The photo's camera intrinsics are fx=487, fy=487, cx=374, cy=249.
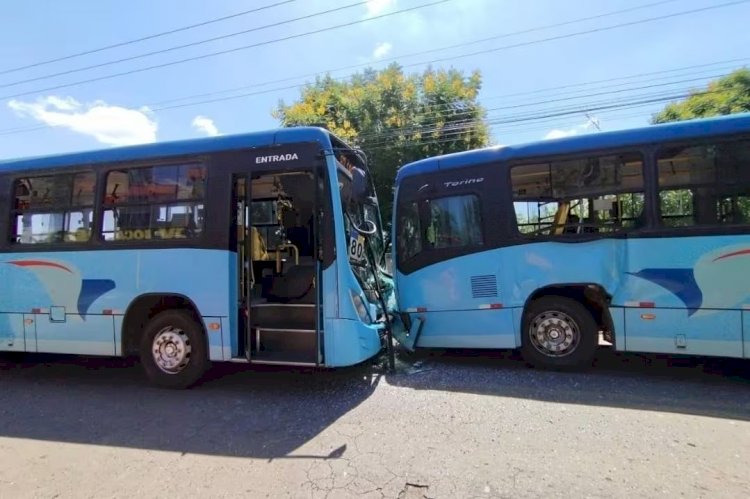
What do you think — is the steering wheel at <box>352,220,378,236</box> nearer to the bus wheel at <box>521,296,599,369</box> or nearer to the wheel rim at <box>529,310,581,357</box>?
the bus wheel at <box>521,296,599,369</box>

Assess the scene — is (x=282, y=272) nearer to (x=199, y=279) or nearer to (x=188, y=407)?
(x=199, y=279)

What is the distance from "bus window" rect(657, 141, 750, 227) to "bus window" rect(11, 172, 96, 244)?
24.3 ft

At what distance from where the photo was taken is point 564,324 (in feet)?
21.1

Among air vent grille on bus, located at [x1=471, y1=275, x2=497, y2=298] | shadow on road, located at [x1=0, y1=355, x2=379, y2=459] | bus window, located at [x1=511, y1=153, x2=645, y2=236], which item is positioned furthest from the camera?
air vent grille on bus, located at [x1=471, y1=275, x2=497, y2=298]

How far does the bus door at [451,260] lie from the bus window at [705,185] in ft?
6.63

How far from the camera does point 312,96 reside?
17.9m

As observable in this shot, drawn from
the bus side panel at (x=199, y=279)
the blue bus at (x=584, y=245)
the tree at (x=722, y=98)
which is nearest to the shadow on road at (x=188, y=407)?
the bus side panel at (x=199, y=279)

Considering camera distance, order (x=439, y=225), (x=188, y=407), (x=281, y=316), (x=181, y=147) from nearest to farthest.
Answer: (x=188, y=407) < (x=281, y=316) < (x=181, y=147) < (x=439, y=225)

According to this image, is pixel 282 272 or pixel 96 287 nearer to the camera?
pixel 96 287

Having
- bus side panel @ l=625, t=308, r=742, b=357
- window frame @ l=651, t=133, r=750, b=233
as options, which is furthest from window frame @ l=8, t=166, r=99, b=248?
window frame @ l=651, t=133, r=750, b=233

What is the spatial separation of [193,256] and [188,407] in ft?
5.86

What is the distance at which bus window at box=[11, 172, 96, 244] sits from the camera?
6.55 metres

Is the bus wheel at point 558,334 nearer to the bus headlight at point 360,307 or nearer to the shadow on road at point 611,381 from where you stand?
the shadow on road at point 611,381

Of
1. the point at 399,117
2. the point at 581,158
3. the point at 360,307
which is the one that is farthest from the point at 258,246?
the point at 399,117
